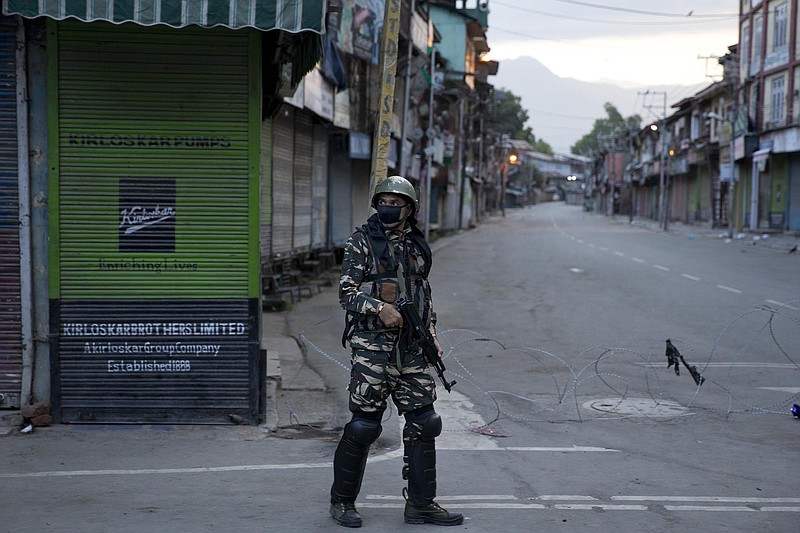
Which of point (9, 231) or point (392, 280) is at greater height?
point (9, 231)

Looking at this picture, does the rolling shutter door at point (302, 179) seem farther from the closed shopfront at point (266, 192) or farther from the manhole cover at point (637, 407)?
the manhole cover at point (637, 407)

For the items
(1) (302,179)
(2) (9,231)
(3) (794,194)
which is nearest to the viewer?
(2) (9,231)

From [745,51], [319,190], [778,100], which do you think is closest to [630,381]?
[319,190]

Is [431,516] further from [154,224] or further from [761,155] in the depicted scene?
[761,155]

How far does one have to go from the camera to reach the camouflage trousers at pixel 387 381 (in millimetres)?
5355

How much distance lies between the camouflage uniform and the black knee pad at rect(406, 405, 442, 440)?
45 mm

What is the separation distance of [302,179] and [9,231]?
45.1 feet

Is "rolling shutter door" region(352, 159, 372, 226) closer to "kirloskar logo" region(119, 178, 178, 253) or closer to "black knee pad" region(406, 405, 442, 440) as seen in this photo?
"kirloskar logo" region(119, 178, 178, 253)

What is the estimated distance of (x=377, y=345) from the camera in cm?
536

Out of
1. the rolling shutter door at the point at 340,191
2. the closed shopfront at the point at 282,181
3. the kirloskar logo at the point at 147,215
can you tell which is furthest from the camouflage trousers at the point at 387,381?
the rolling shutter door at the point at 340,191

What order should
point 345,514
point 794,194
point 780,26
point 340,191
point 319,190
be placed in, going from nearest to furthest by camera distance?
point 345,514, point 319,190, point 340,191, point 794,194, point 780,26

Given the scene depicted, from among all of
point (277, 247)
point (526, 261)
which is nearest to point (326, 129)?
point (277, 247)

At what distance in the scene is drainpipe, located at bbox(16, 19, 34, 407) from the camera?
298 inches

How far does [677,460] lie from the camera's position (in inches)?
277
